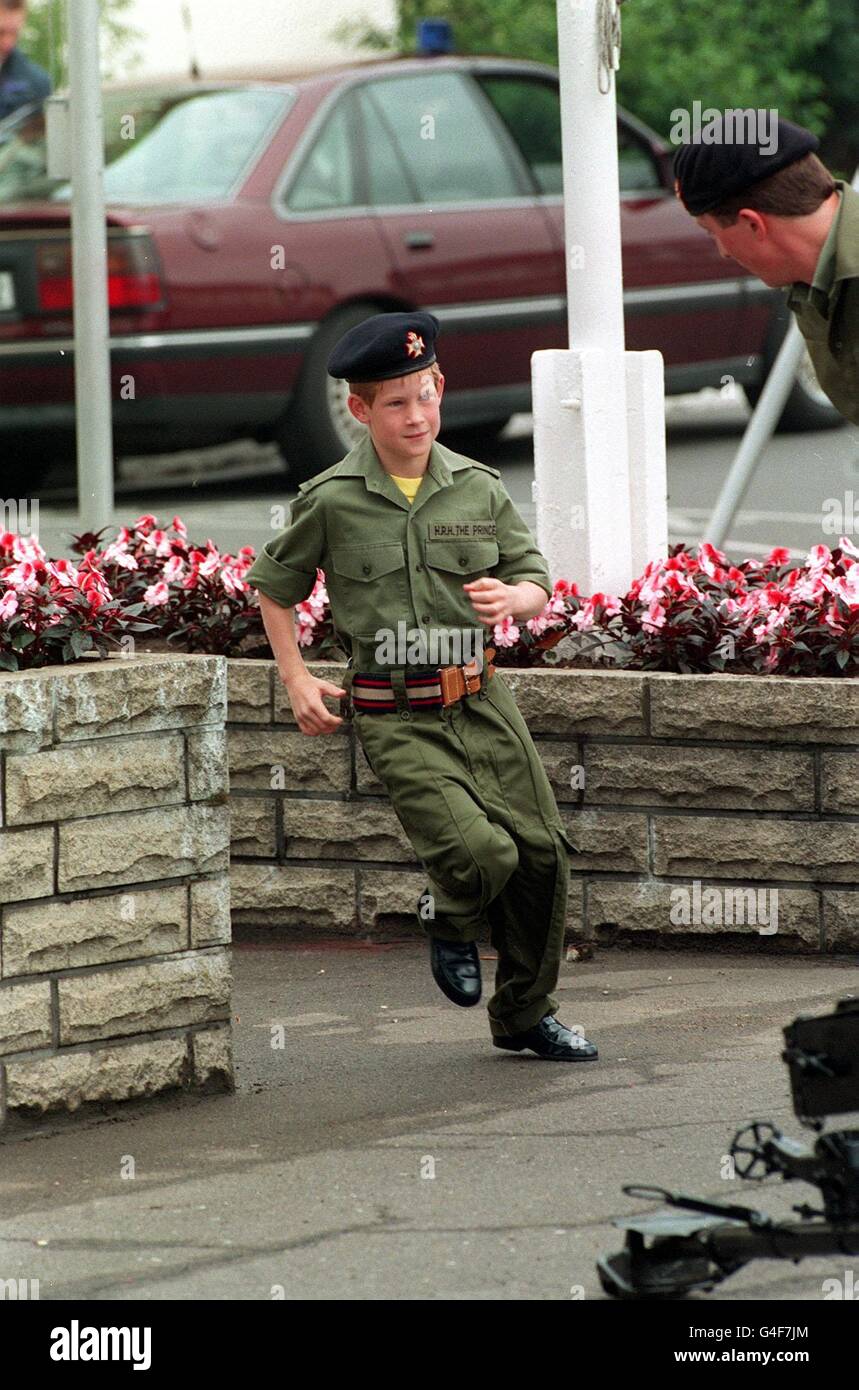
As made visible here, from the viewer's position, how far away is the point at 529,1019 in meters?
4.89

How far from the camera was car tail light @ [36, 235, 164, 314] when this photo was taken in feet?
35.9

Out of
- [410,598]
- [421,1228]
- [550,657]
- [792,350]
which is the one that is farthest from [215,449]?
[421,1228]

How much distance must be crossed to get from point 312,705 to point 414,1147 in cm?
89

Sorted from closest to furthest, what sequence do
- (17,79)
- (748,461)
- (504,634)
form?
(504,634) → (748,461) → (17,79)

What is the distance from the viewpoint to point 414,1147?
14.5 ft

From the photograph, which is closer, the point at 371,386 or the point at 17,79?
the point at 371,386

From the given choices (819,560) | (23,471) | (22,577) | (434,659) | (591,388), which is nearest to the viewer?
(434,659)

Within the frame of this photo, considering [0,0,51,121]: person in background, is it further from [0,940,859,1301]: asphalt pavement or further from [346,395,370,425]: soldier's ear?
[346,395,370,425]: soldier's ear

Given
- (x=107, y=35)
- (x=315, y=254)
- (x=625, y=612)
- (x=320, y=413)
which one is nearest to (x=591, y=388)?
(x=625, y=612)

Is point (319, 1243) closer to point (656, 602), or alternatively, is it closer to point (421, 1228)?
point (421, 1228)

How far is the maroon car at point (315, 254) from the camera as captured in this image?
1105 centimetres

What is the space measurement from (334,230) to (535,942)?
291 inches

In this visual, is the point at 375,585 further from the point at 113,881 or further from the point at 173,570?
the point at 173,570

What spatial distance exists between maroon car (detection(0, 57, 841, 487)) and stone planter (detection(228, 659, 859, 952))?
5360mm
